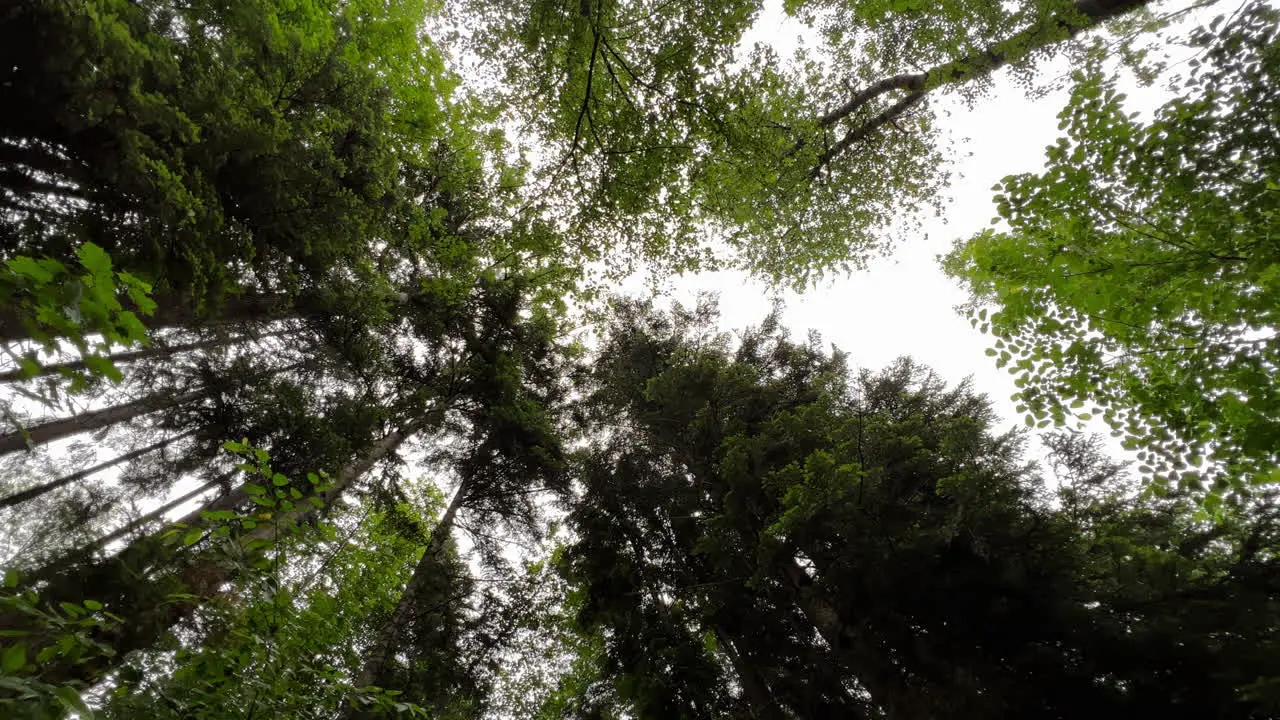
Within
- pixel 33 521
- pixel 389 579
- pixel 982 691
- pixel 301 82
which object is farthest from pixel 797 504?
pixel 33 521

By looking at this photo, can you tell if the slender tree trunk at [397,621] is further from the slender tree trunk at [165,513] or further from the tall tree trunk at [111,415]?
the tall tree trunk at [111,415]

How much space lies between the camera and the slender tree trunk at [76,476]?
360 inches

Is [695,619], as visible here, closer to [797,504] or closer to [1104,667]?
[797,504]

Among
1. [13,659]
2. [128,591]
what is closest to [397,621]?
[128,591]

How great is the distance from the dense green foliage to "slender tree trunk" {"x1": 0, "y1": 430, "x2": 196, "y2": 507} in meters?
0.08

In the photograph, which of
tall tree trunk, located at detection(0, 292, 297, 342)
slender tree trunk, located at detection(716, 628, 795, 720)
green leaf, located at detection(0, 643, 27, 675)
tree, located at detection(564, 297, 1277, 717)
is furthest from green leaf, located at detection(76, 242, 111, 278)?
slender tree trunk, located at detection(716, 628, 795, 720)

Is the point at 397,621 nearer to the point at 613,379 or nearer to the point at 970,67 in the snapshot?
the point at 613,379

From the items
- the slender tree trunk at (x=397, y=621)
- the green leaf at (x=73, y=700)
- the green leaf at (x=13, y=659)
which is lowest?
the green leaf at (x=73, y=700)

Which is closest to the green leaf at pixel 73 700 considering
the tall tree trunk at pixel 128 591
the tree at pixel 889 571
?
the tall tree trunk at pixel 128 591

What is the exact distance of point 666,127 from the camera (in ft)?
22.8

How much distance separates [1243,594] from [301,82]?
10317mm

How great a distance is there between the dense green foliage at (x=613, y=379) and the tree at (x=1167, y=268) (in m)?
0.04

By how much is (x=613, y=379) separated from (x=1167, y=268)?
981cm

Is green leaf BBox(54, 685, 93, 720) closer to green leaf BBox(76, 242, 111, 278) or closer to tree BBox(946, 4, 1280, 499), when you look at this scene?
green leaf BBox(76, 242, 111, 278)
